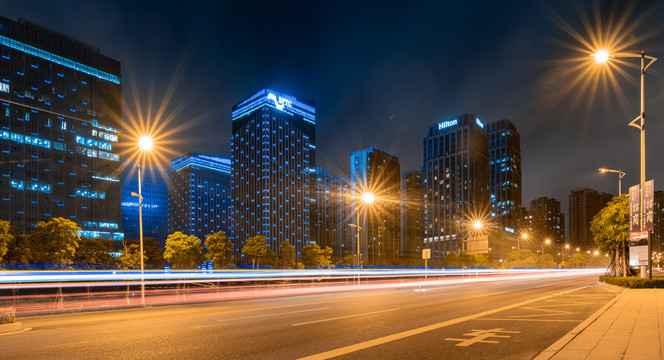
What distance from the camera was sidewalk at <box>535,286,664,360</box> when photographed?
25.4 feet

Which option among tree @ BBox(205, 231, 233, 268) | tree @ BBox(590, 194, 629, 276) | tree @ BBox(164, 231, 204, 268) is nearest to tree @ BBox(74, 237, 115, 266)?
tree @ BBox(164, 231, 204, 268)

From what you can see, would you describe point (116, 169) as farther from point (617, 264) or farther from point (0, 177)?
point (617, 264)

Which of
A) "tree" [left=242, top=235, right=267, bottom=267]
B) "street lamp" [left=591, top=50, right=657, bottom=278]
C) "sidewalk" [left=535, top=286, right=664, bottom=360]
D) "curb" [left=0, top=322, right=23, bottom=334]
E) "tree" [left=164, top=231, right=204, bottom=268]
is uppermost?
"street lamp" [left=591, top=50, right=657, bottom=278]

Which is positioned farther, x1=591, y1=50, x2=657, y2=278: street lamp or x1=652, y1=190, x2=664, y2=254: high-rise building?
x1=652, y1=190, x2=664, y2=254: high-rise building

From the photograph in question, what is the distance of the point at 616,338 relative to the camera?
30.7 feet

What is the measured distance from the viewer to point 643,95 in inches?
966

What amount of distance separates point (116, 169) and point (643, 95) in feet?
462

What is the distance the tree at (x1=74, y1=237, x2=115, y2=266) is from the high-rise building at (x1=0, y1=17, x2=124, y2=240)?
50072mm

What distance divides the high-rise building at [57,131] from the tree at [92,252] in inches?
1971

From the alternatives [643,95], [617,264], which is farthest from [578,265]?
[643,95]

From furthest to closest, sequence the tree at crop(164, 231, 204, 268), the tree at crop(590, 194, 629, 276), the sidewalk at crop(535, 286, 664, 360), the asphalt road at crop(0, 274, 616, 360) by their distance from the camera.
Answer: the tree at crop(164, 231, 204, 268) < the tree at crop(590, 194, 629, 276) < the asphalt road at crop(0, 274, 616, 360) < the sidewalk at crop(535, 286, 664, 360)

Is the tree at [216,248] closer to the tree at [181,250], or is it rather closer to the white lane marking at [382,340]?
the tree at [181,250]

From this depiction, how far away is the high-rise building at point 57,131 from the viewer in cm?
11606

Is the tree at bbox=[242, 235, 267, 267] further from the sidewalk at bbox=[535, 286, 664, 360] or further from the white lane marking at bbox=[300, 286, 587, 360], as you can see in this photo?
the sidewalk at bbox=[535, 286, 664, 360]
